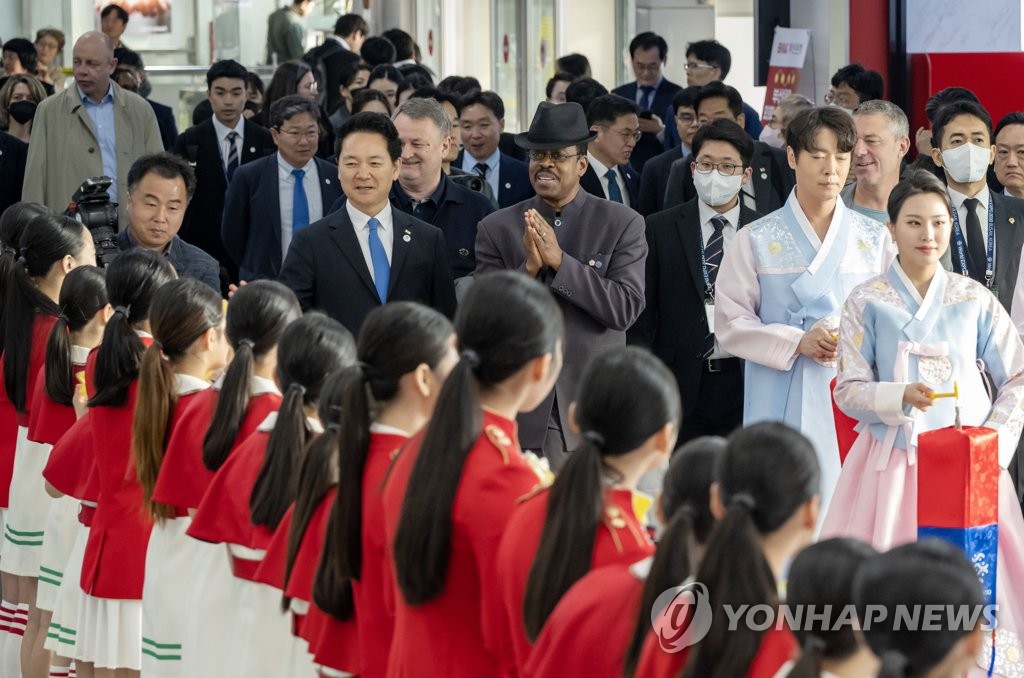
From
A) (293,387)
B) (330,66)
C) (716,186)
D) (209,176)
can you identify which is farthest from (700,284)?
(330,66)

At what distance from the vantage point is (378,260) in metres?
4.98

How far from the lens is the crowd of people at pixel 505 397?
2242mm

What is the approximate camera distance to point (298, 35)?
12500 mm

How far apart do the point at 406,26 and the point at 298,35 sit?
2.99 meters

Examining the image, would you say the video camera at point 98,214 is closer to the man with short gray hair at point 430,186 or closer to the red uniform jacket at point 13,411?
the red uniform jacket at point 13,411

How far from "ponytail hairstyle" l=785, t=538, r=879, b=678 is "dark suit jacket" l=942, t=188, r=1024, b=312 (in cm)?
311

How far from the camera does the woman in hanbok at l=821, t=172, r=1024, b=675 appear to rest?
13.9 feet

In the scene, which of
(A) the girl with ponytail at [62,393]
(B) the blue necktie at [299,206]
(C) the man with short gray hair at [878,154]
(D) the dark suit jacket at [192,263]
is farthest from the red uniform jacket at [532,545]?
(B) the blue necktie at [299,206]

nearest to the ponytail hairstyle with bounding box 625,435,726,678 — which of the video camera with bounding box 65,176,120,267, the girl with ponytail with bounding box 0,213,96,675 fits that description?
the girl with ponytail with bounding box 0,213,96,675

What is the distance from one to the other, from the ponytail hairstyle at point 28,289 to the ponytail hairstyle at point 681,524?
2827 millimetres

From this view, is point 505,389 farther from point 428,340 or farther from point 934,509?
point 934,509

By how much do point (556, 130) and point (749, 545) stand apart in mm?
3094

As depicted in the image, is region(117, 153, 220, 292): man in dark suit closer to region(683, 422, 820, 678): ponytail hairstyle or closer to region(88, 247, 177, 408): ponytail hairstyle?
region(88, 247, 177, 408): ponytail hairstyle

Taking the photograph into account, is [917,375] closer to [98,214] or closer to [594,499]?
[594,499]
